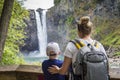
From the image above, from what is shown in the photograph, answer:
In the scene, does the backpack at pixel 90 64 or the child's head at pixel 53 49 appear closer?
the backpack at pixel 90 64

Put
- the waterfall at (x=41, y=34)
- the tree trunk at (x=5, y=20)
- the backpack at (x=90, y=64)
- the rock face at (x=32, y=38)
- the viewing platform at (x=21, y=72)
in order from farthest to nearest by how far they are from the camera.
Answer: the rock face at (x=32, y=38) < the waterfall at (x=41, y=34) < the tree trunk at (x=5, y=20) < the viewing platform at (x=21, y=72) < the backpack at (x=90, y=64)

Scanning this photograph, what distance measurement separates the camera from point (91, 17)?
47375 millimetres

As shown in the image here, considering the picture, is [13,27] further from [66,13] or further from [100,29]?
[66,13]

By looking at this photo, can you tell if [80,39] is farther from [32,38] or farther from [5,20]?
[32,38]

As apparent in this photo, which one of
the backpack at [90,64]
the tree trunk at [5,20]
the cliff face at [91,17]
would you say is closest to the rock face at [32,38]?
the cliff face at [91,17]

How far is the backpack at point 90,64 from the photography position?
2643 millimetres

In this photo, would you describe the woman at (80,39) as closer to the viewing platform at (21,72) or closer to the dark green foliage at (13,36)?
the viewing platform at (21,72)

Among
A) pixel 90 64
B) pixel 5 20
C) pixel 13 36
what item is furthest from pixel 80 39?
pixel 13 36

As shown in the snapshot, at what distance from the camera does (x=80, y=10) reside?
164 ft

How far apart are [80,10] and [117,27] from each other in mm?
8027

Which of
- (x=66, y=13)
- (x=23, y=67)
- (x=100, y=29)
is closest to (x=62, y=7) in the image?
(x=66, y=13)

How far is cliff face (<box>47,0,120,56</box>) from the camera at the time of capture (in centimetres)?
4400

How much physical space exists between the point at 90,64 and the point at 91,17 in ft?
148

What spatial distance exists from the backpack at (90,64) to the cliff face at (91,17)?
3559cm
